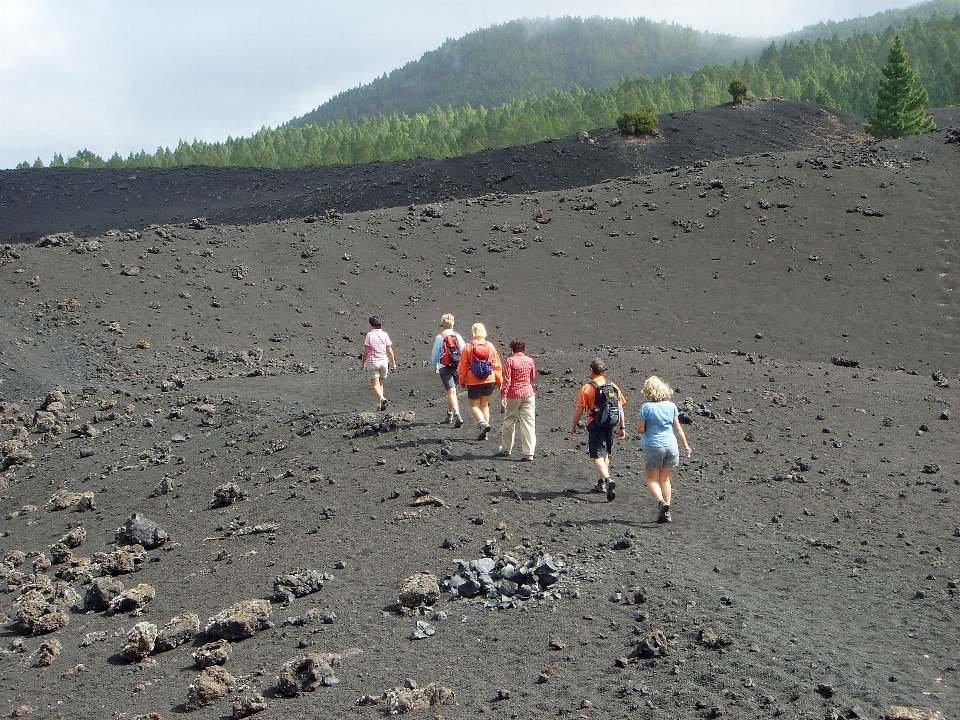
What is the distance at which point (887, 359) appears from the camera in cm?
2206

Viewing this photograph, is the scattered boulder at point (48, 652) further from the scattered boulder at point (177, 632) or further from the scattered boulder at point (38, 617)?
the scattered boulder at point (177, 632)

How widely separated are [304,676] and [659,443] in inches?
179

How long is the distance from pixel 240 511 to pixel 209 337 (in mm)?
13265

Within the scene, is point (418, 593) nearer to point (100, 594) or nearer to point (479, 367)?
point (100, 594)

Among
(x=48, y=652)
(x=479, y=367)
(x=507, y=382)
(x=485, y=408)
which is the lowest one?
(x=48, y=652)

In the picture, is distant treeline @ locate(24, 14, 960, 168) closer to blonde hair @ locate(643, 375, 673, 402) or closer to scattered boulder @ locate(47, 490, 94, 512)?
scattered boulder @ locate(47, 490, 94, 512)

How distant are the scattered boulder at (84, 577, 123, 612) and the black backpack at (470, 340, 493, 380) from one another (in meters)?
5.30

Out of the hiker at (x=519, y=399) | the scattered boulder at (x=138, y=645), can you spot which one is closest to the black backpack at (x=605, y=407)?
the hiker at (x=519, y=399)

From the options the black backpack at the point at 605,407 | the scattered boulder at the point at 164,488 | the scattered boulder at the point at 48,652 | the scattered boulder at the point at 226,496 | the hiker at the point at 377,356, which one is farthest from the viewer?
the hiker at the point at 377,356

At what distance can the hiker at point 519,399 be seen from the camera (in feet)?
37.9

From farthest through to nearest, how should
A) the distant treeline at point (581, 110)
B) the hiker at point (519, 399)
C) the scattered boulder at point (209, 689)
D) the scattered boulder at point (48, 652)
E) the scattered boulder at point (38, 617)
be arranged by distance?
the distant treeline at point (581, 110) < the hiker at point (519, 399) < the scattered boulder at point (38, 617) < the scattered boulder at point (48, 652) < the scattered boulder at point (209, 689)

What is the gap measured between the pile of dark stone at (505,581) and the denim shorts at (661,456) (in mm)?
1822

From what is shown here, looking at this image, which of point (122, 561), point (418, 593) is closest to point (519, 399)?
point (418, 593)

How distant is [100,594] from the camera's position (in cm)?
907
